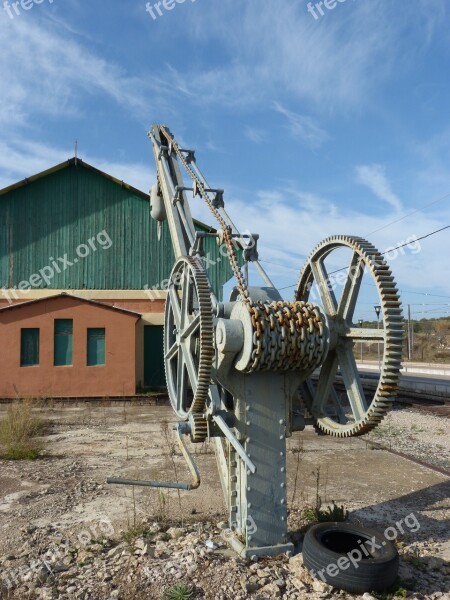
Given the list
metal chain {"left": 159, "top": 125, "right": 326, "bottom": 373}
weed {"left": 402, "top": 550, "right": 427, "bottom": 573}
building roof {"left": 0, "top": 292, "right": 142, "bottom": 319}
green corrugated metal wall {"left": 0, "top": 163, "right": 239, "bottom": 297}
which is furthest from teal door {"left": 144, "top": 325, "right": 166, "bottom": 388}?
metal chain {"left": 159, "top": 125, "right": 326, "bottom": 373}

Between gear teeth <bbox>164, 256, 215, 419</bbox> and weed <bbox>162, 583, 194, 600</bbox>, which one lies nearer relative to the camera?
weed <bbox>162, 583, 194, 600</bbox>

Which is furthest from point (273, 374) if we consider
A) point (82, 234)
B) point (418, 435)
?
point (82, 234)

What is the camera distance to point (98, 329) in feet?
53.3

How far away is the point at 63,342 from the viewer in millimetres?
16000

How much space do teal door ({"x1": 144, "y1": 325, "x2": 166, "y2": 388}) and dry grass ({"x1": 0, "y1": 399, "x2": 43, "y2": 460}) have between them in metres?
5.92

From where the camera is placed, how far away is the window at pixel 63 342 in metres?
15.9

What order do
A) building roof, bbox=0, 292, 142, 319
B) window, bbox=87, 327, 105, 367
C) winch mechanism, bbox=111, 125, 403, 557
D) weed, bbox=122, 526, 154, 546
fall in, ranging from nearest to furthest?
winch mechanism, bbox=111, 125, 403, 557, weed, bbox=122, 526, 154, 546, building roof, bbox=0, 292, 142, 319, window, bbox=87, 327, 105, 367

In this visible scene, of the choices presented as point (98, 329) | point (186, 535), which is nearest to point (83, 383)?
point (98, 329)

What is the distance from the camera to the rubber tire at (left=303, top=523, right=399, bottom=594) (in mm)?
4203

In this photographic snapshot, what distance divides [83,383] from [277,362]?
12365 millimetres

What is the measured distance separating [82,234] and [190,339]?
43.8ft

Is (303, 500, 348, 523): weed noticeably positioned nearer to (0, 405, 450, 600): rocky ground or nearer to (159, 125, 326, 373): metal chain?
(0, 405, 450, 600): rocky ground

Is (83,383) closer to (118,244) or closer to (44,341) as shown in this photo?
(44,341)

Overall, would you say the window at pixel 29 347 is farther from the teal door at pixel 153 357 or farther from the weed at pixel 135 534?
the weed at pixel 135 534
